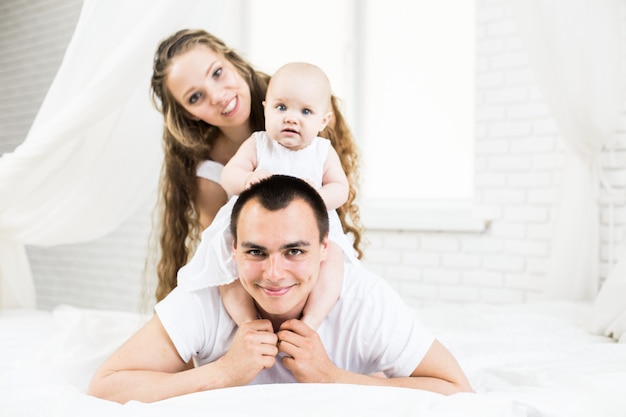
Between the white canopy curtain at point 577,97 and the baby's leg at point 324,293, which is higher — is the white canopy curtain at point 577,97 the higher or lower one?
the higher one

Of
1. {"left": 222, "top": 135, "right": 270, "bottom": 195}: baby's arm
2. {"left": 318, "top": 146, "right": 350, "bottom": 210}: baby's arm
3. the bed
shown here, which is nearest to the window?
the bed

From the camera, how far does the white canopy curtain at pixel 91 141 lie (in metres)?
2.23

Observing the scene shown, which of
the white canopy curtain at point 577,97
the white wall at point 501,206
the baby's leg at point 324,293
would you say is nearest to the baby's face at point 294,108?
the baby's leg at point 324,293

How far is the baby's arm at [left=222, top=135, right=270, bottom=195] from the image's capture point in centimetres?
172

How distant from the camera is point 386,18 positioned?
12.6ft

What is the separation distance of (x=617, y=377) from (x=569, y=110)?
1.44 meters

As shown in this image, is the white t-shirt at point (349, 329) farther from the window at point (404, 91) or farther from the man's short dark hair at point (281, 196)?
the window at point (404, 91)

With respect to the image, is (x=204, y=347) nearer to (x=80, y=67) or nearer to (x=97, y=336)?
(x=97, y=336)

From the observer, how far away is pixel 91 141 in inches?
101

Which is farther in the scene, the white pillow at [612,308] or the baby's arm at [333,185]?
the white pillow at [612,308]

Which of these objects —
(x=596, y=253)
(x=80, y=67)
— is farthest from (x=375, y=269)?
(x=80, y=67)

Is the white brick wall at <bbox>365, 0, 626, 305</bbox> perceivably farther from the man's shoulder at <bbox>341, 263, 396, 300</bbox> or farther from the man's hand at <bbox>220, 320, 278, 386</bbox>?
the man's hand at <bbox>220, 320, 278, 386</bbox>

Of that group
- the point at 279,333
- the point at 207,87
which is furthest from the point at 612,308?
the point at 207,87

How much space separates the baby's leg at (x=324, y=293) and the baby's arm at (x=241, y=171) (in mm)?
270
